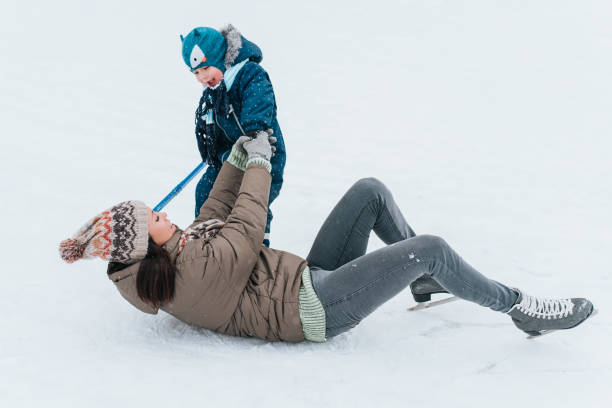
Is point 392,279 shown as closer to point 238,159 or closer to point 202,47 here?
point 238,159

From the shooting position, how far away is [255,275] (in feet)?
7.04

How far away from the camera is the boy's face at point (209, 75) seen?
8.70 ft

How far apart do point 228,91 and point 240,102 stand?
7 cm

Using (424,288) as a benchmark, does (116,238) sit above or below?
above

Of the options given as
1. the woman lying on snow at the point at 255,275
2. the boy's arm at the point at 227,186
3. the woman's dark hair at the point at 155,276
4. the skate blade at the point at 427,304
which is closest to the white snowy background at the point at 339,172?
the skate blade at the point at 427,304

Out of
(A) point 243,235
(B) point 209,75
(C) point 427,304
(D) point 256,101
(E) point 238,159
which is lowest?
(C) point 427,304

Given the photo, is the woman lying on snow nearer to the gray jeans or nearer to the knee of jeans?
the gray jeans

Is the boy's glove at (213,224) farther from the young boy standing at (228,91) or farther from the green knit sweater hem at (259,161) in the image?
the young boy standing at (228,91)

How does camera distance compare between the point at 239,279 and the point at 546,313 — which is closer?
the point at 239,279

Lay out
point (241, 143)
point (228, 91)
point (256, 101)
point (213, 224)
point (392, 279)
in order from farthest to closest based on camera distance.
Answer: point (228, 91) < point (256, 101) < point (241, 143) < point (213, 224) < point (392, 279)

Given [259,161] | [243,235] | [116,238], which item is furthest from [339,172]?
→ [116,238]

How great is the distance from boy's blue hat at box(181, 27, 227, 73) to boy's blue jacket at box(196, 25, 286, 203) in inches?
2.9

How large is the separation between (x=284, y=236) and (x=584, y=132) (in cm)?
398

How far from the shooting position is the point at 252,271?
2158mm
